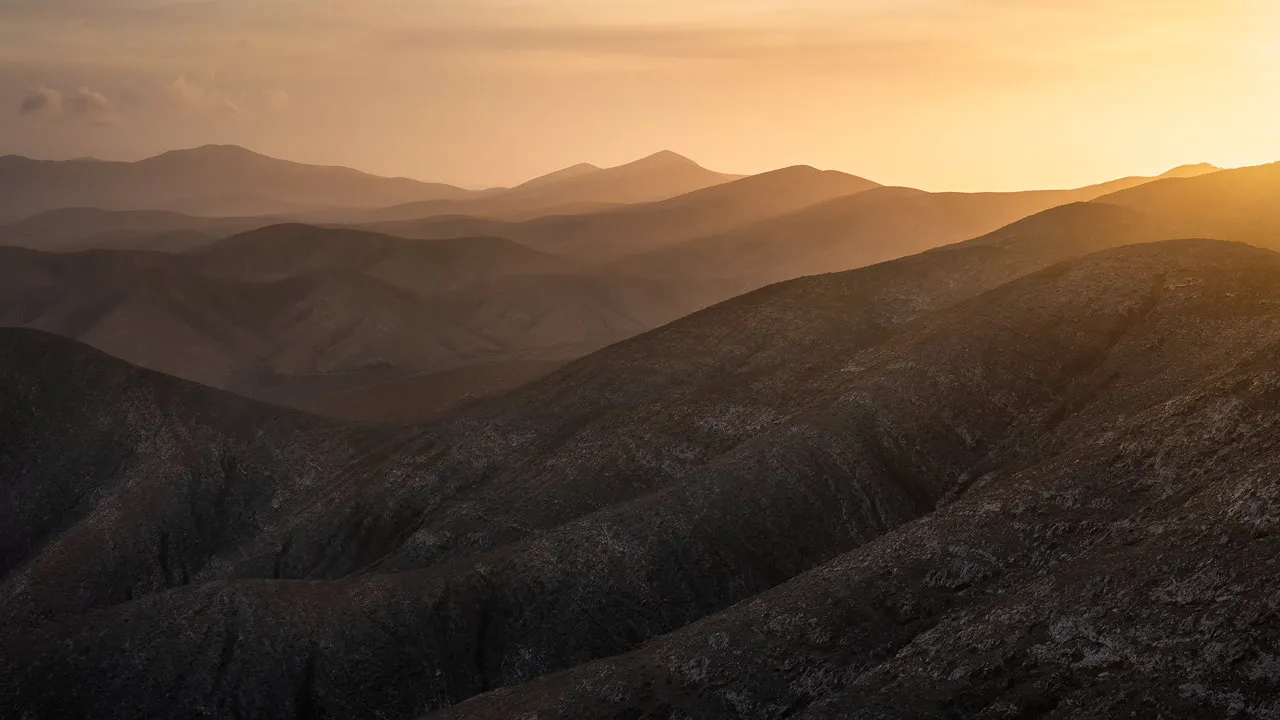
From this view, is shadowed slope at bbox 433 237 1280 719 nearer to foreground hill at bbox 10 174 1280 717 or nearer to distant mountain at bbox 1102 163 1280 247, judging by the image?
foreground hill at bbox 10 174 1280 717

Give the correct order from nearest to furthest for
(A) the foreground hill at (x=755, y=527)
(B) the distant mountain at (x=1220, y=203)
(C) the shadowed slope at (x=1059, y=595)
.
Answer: (C) the shadowed slope at (x=1059, y=595) → (A) the foreground hill at (x=755, y=527) → (B) the distant mountain at (x=1220, y=203)

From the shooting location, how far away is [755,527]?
62.7 meters

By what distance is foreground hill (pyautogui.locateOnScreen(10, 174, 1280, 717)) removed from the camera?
41.7 m

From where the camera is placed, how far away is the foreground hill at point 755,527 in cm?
4169

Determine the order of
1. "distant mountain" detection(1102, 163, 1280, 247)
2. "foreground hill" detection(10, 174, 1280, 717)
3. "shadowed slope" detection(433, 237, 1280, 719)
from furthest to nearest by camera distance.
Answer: "distant mountain" detection(1102, 163, 1280, 247), "foreground hill" detection(10, 174, 1280, 717), "shadowed slope" detection(433, 237, 1280, 719)

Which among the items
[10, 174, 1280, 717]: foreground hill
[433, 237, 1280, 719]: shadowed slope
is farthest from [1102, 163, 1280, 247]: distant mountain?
[433, 237, 1280, 719]: shadowed slope

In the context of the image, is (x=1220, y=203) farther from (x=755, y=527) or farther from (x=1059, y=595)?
(x=1059, y=595)

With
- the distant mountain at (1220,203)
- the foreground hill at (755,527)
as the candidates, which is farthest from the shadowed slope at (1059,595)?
the distant mountain at (1220,203)

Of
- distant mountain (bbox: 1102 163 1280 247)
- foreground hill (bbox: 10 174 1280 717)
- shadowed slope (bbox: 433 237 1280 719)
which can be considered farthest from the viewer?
distant mountain (bbox: 1102 163 1280 247)

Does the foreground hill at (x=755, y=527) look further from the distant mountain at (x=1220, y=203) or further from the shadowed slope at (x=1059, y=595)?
the distant mountain at (x=1220, y=203)

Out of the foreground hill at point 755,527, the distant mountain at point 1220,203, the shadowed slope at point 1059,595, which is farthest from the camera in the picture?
the distant mountain at point 1220,203

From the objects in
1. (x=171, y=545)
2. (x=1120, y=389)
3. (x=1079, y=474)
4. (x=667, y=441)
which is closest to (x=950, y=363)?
(x=1120, y=389)

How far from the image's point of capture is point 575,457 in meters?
76.8

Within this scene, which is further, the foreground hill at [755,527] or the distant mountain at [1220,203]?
the distant mountain at [1220,203]
